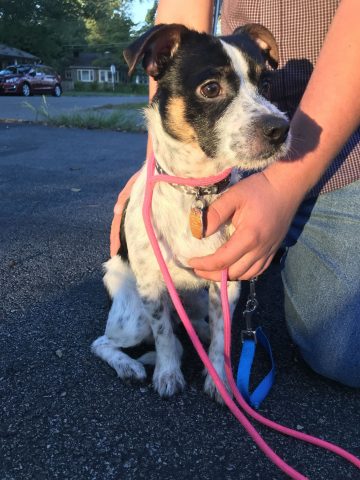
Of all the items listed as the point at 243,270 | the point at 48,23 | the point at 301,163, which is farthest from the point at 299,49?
A: the point at 48,23

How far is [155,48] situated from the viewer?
207 centimetres

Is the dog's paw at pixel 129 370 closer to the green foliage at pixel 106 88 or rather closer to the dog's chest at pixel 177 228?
the dog's chest at pixel 177 228

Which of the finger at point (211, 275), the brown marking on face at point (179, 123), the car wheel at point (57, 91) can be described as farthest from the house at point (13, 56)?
the finger at point (211, 275)

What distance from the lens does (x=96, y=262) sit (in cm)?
345

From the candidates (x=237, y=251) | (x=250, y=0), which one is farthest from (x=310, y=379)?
(x=250, y=0)

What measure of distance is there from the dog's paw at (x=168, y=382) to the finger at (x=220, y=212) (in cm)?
66

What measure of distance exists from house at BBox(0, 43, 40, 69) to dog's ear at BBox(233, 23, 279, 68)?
158 ft

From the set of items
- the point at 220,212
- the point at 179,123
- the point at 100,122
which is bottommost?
the point at 100,122

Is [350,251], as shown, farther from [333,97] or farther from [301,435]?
[301,435]

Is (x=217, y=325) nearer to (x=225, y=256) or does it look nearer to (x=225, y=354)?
(x=225, y=354)

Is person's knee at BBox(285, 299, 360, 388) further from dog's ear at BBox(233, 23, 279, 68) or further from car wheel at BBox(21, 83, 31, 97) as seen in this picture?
car wheel at BBox(21, 83, 31, 97)

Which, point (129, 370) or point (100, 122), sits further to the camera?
point (100, 122)

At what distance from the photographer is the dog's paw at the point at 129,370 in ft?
6.92

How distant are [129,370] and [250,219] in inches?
34.4
